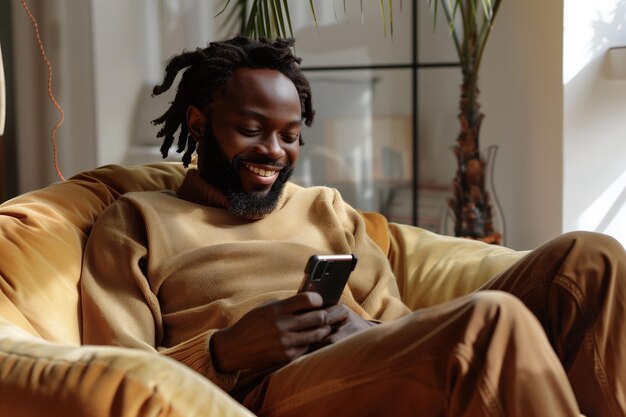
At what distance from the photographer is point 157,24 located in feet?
15.3

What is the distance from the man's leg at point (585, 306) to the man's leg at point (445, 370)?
23cm

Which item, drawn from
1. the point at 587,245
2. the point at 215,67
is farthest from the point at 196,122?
the point at 587,245

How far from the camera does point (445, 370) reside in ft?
4.44

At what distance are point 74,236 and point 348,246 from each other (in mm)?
533

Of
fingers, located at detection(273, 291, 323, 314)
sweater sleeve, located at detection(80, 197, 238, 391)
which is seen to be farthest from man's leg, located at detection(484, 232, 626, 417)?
sweater sleeve, located at detection(80, 197, 238, 391)

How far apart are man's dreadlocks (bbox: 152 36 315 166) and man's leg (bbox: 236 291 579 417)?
73 cm

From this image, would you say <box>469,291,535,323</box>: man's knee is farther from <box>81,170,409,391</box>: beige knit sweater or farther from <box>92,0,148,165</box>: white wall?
<box>92,0,148,165</box>: white wall

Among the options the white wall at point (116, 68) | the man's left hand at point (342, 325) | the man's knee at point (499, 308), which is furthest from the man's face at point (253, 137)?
the white wall at point (116, 68)

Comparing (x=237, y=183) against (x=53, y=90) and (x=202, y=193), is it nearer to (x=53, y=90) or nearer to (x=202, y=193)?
(x=202, y=193)

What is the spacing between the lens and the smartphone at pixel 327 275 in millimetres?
1624

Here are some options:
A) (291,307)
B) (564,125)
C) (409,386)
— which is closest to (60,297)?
(291,307)

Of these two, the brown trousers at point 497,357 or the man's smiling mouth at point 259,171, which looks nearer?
the brown trousers at point 497,357

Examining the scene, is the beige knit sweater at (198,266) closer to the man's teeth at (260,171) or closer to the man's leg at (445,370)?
the man's teeth at (260,171)

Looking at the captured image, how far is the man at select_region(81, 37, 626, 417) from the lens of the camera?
4.39 ft
